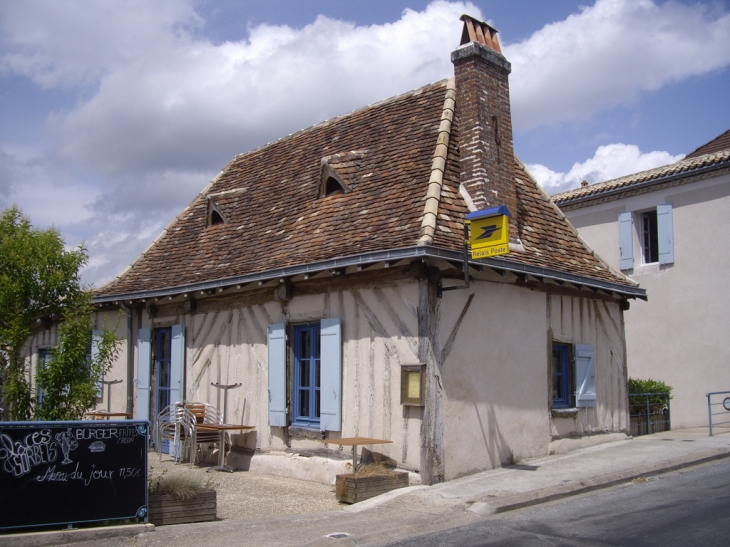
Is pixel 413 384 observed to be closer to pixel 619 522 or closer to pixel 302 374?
pixel 302 374

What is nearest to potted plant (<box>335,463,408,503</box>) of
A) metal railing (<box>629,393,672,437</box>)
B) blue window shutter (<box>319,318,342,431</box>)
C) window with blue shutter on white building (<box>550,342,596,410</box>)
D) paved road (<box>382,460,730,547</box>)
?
blue window shutter (<box>319,318,342,431</box>)

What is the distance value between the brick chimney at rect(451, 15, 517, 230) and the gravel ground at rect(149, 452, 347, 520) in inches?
164

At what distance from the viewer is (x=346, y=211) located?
10711 millimetres

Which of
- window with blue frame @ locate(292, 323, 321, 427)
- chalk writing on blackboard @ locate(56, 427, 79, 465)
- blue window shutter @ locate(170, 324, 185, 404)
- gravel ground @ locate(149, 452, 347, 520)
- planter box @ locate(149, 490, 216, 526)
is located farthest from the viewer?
blue window shutter @ locate(170, 324, 185, 404)

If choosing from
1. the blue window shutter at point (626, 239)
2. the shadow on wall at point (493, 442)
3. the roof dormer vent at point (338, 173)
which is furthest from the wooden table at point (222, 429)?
the blue window shutter at point (626, 239)

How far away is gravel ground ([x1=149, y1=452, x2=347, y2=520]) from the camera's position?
8.05m

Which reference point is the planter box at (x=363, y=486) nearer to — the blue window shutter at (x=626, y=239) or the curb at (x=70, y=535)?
the curb at (x=70, y=535)

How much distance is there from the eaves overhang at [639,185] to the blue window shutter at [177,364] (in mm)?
9301

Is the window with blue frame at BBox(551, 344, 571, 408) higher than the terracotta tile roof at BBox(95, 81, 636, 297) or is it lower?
lower

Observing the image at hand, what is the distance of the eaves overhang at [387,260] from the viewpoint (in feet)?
28.1

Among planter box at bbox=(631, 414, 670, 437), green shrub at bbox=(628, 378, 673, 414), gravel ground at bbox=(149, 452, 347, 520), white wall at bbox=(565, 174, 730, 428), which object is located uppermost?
white wall at bbox=(565, 174, 730, 428)

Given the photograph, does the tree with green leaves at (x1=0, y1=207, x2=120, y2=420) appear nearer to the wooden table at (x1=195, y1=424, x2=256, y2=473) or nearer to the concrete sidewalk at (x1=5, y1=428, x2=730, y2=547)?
the concrete sidewalk at (x1=5, y1=428, x2=730, y2=547)

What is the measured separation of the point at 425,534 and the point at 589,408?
5.23 m

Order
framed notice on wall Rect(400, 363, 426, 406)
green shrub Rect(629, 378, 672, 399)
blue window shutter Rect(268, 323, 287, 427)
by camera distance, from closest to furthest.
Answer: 1. framed notice on wall Rect(400, 363, 426, 406)
2. blue window shutter Rect(268, 323, 287, 427)
3. green shrub Rect(629, 378, 672, 399)
